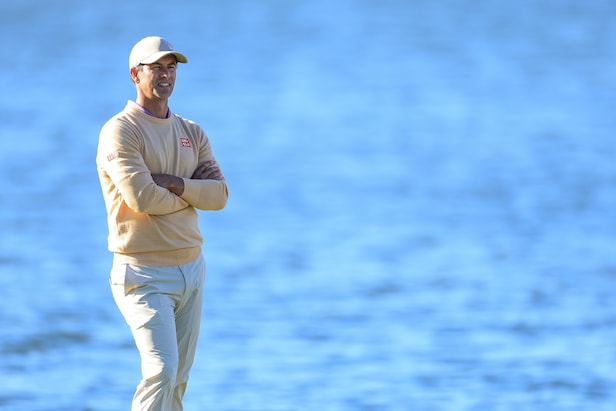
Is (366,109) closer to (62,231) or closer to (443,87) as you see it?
(443,87)

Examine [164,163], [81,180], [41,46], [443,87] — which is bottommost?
[164,163]

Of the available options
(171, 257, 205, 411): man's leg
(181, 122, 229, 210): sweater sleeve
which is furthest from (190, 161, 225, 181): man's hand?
(171, 257, 205, 411): man's leg

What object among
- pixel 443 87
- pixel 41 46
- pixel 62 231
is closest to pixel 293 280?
pixel 62 231

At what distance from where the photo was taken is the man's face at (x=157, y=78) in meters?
3.79

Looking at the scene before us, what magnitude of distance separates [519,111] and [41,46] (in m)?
8.12

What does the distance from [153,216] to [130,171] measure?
0.17 m

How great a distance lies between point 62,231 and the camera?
37.8ft

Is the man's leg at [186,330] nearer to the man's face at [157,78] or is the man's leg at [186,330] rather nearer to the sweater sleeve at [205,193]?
the sweater sleeve at [205,193]

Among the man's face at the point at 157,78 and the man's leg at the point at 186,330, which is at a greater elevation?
the man's face at the point at 157,78

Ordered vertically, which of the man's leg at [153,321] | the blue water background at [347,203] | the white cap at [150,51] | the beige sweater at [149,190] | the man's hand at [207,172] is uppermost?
the blue water background at [347,203]

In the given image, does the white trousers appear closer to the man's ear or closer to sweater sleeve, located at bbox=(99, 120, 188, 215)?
sweater sleeve, located at bbox=(99, 120, 188, 215)

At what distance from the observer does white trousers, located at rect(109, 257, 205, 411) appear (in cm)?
378

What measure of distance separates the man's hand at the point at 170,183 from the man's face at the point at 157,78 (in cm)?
25

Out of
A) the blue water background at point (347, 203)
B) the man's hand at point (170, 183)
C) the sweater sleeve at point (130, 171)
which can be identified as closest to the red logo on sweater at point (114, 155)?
the sweater sleeve at point (130, 171)
